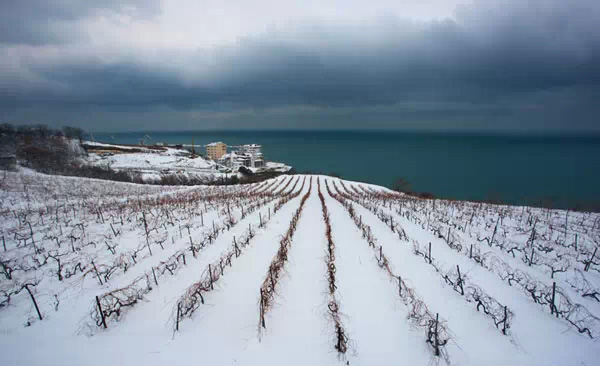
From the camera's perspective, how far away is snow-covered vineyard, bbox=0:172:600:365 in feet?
9.52

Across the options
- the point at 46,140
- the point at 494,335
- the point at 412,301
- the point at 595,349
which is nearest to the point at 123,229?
the point at 412,301

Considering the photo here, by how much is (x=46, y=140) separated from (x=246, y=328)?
10036cm

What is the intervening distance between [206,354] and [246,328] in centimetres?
63

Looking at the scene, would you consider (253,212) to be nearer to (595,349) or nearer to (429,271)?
(429,271)

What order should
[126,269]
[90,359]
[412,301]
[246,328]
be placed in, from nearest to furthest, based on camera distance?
[90,359]
[246,328]
[412,301]
[126,269]

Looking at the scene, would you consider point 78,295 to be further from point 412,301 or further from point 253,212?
point 253,212

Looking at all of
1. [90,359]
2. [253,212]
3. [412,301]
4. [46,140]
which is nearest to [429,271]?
[412,301]

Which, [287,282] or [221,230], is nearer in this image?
[287,282]

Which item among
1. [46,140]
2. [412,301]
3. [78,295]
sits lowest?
[78,295]

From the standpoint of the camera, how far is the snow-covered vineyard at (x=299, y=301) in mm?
2900

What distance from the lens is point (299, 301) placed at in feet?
13.2

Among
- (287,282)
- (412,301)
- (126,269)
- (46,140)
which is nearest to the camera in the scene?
(412,301)

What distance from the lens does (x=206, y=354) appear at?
2.87m

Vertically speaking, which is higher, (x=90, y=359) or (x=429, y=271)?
(x=429, y=271)
